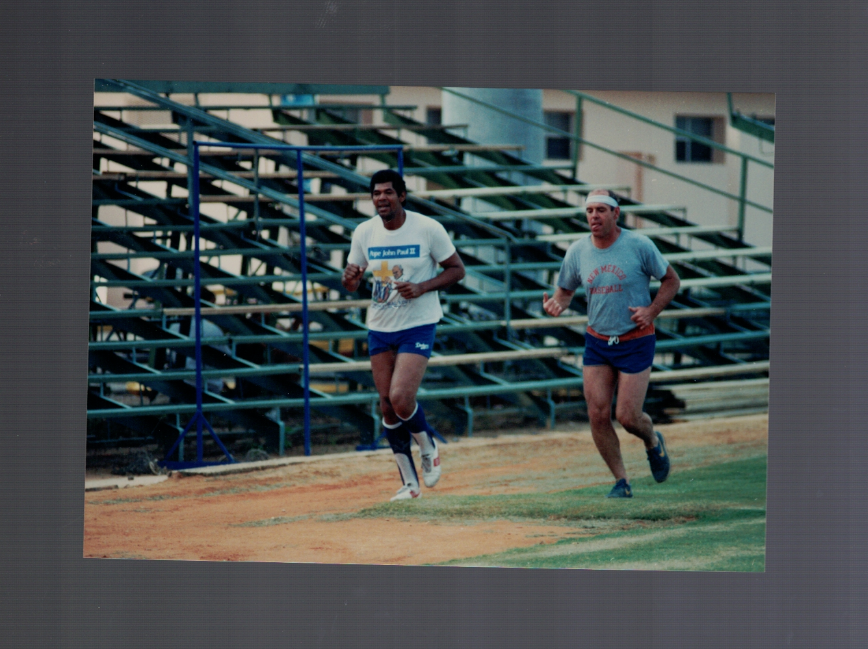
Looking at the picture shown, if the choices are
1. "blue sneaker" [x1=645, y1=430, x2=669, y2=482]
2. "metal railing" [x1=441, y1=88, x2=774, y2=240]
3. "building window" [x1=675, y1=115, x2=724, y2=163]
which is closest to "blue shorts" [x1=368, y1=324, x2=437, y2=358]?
"blue sneaker" [x1=645, y1=430, x2=669, y2=482]

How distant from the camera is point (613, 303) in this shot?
7.68m

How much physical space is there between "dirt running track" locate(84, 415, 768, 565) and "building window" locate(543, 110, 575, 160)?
7030 millimetres

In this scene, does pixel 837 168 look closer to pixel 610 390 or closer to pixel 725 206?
pixel 610 390

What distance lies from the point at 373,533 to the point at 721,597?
2.17 metres

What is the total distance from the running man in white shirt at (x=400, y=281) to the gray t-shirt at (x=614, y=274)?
0.77 m

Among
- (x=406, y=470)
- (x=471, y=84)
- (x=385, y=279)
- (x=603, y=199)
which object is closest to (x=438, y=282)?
(x=385, y=279)

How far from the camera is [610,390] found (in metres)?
7.76

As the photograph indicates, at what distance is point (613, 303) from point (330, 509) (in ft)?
7.69

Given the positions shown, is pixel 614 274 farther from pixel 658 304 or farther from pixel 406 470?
pixel 406 470

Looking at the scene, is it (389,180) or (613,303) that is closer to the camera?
(389,180)

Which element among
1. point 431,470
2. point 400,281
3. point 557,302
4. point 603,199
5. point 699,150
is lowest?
point 431,470

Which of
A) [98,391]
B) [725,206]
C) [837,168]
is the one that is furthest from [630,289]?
[725,206]

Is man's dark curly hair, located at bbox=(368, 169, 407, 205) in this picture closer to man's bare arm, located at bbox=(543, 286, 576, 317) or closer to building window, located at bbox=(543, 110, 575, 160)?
man's bare arm, located at bbox=(543, 286, 576, 317)

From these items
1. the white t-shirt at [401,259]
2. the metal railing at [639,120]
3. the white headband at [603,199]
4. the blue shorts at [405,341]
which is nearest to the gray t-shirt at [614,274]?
the white headband at [603,199]
